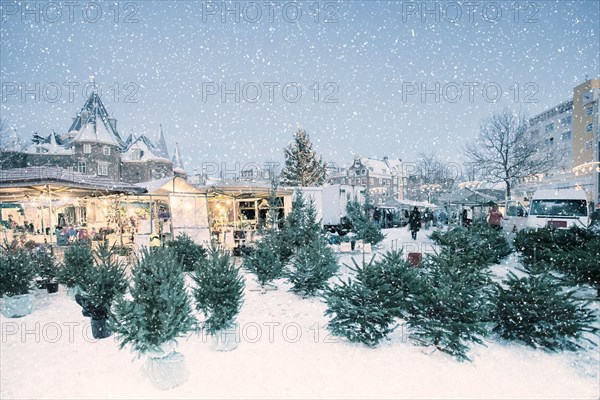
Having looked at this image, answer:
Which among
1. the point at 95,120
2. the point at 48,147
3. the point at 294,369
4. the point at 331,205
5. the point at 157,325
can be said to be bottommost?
the point at 294,369

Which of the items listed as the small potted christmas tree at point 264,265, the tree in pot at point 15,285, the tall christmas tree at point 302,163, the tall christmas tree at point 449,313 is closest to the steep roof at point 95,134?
the tall christmas tree at point 302,163

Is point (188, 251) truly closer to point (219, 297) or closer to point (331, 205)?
point (219, 297)

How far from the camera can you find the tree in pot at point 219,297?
5090 millimetres

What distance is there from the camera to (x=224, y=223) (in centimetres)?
1923

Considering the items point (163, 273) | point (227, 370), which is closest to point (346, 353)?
point (227, 370)

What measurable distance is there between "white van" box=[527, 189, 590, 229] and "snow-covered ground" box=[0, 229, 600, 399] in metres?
11.5

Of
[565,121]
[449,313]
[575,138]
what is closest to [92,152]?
[449,313]

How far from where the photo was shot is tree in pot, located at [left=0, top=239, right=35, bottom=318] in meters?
6.79

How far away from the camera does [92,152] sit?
40719mm

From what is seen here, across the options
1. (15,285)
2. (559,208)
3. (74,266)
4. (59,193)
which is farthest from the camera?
(559,208)

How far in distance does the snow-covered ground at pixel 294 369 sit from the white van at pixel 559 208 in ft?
37.8

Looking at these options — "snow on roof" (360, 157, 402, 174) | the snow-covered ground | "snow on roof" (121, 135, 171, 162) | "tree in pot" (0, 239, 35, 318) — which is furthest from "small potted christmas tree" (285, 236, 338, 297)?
"snow on roof" (360, 157, 402, 174)

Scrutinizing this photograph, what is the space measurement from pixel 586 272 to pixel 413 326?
4487 mm

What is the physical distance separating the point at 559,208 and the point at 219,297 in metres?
16.9
